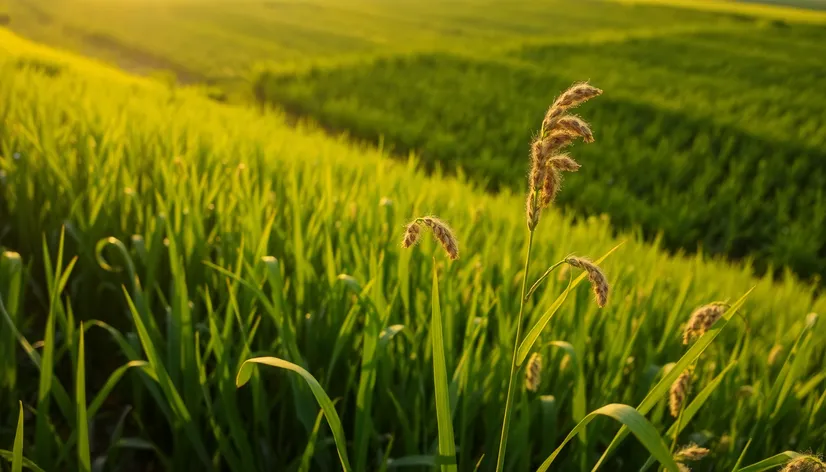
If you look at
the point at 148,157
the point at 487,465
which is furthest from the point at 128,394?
the point at 148,157

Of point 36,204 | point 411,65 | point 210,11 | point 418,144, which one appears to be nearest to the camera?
point 36,204

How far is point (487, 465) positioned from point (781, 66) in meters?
13.5

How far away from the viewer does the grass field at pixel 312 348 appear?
4.20 feet

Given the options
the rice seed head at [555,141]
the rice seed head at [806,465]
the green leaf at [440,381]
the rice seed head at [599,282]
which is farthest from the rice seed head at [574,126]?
the rice seed head at [806,465]

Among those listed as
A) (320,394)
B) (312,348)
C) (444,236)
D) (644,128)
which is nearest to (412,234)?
(444,236)

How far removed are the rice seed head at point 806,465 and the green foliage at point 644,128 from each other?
12.2 ft

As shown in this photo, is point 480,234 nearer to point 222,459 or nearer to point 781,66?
point 222,459

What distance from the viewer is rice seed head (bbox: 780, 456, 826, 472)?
25.6 inches

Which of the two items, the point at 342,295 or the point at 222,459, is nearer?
the point at 222,459

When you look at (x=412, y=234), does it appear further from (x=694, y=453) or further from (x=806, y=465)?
(x=694, y=453)

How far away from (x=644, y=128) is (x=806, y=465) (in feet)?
26.5

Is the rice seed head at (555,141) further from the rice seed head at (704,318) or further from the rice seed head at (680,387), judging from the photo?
the rice seed head at (680,387)

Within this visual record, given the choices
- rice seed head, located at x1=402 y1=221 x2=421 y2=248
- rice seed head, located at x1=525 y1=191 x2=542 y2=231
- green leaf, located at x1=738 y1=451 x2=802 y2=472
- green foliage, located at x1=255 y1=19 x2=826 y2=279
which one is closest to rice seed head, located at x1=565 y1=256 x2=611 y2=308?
rice seed head, located at x1=525 y1=191 x2=542 y2=231

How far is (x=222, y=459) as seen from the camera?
4.83ft
